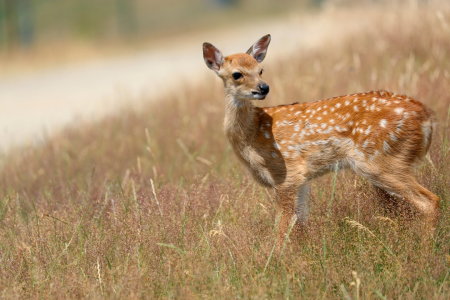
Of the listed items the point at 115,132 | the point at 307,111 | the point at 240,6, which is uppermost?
the point at 307,111

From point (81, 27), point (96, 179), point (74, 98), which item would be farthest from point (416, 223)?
point (81, 27)

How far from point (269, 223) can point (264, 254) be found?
741mm

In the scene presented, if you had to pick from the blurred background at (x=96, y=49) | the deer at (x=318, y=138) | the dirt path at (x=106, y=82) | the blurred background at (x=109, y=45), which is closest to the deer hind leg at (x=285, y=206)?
the deer at (x=318, y=138)

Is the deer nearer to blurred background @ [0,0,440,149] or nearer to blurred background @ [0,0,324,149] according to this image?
blurred background @ [0,0,324,149]

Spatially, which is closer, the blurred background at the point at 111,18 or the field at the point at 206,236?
the field at the point at 206,236

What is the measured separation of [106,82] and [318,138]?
12.1 metres

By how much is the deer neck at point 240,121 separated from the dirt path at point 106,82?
133 inches

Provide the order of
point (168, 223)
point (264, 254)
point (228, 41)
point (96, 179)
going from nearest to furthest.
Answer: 1. point (264, 254)
2. point (168, 223)
3. point (96, 179)
4. point (228, 41)

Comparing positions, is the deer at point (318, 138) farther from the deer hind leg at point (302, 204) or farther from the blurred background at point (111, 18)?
the blurred background at point (111, 18)

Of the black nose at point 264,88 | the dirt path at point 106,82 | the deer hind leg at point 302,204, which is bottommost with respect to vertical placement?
the dirt path at point 106,82

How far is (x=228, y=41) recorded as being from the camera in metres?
24.5

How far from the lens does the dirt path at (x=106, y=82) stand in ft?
39.9

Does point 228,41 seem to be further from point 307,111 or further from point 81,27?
point 307,111

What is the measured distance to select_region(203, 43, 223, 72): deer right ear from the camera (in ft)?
20.4
